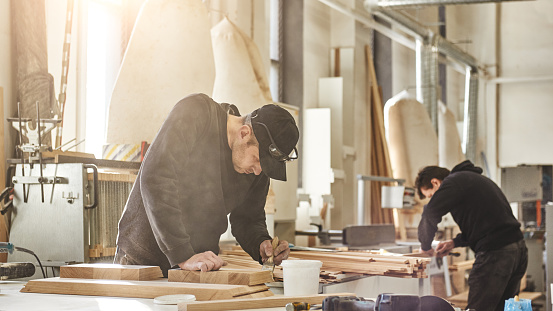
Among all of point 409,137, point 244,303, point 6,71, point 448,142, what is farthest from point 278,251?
point 448,142

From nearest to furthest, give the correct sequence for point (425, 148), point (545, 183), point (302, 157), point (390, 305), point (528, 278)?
point (390, 305), point (302, 157), point (425, 148), point (528, 278), point (545, 183)

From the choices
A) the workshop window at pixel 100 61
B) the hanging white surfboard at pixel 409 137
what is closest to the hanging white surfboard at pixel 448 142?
the hanging white surfboard at pixel 409 137

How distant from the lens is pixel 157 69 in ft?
12.0

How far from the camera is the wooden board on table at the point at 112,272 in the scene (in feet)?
6.62

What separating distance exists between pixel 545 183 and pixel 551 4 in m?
2.92

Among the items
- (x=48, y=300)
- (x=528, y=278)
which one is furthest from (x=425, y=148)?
(x=48, y=300)

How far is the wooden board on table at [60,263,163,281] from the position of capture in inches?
79.4

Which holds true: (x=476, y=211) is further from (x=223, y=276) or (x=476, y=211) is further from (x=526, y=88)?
(x=526, y=88)

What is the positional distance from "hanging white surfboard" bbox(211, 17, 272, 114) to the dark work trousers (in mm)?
1777

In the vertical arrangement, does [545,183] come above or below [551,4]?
below

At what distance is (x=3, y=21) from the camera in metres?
3.61

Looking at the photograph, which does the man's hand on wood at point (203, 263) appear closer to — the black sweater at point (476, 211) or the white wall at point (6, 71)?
the white wall at point (6, 71)

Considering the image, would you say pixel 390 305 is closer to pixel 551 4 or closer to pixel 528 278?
pixel 528 278

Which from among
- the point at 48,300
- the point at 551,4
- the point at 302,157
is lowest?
the point at 48,300
